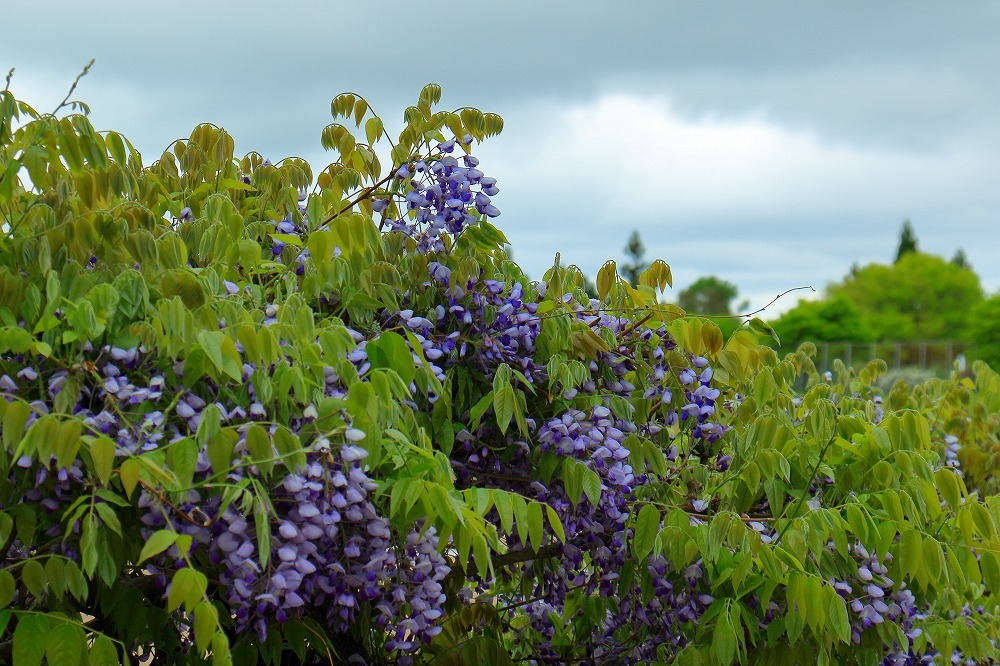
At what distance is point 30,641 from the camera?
89.8 inches

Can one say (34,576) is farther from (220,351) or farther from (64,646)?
(220,351)

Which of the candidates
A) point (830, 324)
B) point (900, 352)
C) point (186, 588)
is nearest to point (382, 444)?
point (186, 588)

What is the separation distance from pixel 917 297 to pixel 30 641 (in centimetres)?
8596

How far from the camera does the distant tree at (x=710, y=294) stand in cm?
9744

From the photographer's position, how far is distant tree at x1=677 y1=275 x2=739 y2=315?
97.4 meters

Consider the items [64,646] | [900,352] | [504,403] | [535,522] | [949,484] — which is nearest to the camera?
[64,646]

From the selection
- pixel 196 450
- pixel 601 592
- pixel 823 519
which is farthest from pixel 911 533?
pixel 196 450

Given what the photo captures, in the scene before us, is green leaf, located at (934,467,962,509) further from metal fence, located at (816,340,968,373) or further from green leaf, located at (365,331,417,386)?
metal fence, located at (816,340,968,373)

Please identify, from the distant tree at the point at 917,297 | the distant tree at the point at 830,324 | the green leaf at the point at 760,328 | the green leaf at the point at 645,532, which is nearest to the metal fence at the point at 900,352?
the distant tree at the point at 830,324

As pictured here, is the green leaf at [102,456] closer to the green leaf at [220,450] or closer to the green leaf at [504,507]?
the green leaf at [220,450]

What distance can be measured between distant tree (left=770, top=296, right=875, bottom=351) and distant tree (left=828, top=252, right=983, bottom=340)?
9969mm

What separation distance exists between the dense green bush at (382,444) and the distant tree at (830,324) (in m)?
63.9

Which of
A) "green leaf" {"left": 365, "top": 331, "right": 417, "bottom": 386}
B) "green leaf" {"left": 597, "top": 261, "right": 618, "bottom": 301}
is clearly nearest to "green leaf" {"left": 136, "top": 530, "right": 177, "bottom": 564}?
"green leaf" {"left": 365, "top": 331, "right": 417, "bottom": 386}

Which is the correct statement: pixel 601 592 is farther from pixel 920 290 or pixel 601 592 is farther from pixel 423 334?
pixel 920 290
